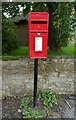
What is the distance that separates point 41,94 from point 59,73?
563 mm

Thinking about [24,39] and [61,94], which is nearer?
[61,94]

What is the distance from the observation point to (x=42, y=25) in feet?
13.4

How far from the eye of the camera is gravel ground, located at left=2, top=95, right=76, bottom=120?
4.28 m

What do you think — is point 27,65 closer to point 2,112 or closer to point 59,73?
point 59,73

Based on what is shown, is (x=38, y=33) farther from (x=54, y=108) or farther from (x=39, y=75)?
(x=54, y=108)

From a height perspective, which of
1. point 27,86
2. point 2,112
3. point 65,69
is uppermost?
point 65,69

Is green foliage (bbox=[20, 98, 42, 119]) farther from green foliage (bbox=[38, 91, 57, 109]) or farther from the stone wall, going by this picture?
the stone wall

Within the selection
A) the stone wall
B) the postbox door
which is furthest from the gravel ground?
the postbox door

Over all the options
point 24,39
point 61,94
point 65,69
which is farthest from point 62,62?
point 24,39

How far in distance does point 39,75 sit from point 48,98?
51 cm

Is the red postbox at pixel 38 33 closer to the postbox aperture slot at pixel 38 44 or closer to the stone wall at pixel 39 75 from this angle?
the postbox aperture slot at pixel 38 44

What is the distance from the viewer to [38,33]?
409 cm

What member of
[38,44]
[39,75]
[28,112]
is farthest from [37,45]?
[28,112]

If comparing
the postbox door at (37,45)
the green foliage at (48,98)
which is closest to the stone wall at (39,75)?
the green foliage at (48,98)
